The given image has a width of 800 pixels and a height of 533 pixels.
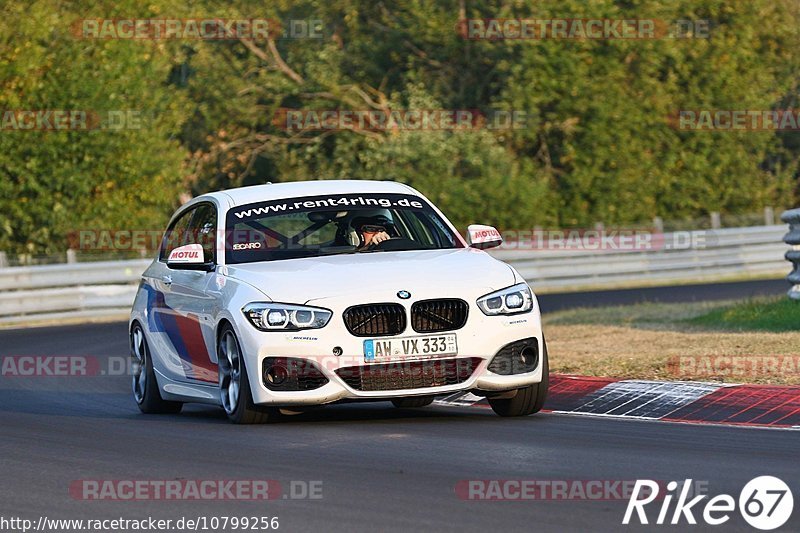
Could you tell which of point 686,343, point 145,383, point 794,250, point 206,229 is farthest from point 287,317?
point 794,250

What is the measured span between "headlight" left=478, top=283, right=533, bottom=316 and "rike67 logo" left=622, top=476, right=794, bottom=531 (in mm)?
2834

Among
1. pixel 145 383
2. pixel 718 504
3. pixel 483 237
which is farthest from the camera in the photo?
pixel 145 383

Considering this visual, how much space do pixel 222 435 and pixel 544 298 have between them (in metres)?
18.1

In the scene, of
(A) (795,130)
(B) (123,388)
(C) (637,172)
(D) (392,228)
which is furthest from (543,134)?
(D) (392,228)

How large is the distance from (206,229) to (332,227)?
3.50 feet

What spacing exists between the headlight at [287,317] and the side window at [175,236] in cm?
257

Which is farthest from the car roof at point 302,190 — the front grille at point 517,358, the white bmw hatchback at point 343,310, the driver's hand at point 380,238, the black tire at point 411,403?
the front grille at point 517,358

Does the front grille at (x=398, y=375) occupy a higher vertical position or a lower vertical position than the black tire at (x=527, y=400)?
higher

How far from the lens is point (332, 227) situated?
11.6m

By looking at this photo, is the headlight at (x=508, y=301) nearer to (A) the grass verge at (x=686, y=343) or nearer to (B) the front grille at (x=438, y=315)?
(B) the front grille at (x=438, y=315)

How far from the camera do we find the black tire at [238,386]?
10438 mm

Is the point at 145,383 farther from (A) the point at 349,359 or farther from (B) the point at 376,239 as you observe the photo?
(A) the point at 349,359

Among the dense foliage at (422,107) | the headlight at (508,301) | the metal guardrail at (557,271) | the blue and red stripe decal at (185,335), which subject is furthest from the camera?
the dense foliage at (422,107)

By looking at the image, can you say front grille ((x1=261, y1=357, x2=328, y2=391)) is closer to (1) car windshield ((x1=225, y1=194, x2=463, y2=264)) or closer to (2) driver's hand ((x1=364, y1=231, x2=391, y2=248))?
(1) car windshield ((x1=225, y1=194, x2=463, y2=264))
